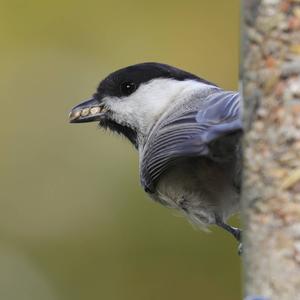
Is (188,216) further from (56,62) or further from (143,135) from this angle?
(56,62)

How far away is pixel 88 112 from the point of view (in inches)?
125

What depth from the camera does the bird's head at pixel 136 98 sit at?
3035mm

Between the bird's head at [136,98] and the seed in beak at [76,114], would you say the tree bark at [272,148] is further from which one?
the seed in beak at [76,114]

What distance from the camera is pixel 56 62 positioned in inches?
199

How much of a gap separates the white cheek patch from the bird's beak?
0.04 meters

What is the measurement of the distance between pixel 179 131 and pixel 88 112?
0.86 metres

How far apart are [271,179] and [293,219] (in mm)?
101

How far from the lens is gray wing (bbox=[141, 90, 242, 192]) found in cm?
210

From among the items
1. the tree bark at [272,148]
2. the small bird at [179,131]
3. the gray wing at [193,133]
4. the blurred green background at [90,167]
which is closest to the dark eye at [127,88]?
the small bird at [179,131]

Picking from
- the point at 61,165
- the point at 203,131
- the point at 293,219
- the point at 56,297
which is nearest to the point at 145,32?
the point at 61,165

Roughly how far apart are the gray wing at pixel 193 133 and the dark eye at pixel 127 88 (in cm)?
38

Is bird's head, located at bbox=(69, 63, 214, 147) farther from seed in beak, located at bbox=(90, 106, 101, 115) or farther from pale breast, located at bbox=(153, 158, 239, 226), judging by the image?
pale breast, located at bbox=(153, 158, 239, 226)

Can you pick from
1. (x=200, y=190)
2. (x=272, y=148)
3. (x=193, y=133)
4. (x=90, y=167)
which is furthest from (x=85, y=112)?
(x=90, y=167)

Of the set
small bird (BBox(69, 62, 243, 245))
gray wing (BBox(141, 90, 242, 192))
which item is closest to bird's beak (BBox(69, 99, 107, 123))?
small bird (BBox(69, 62, 243, 245))
